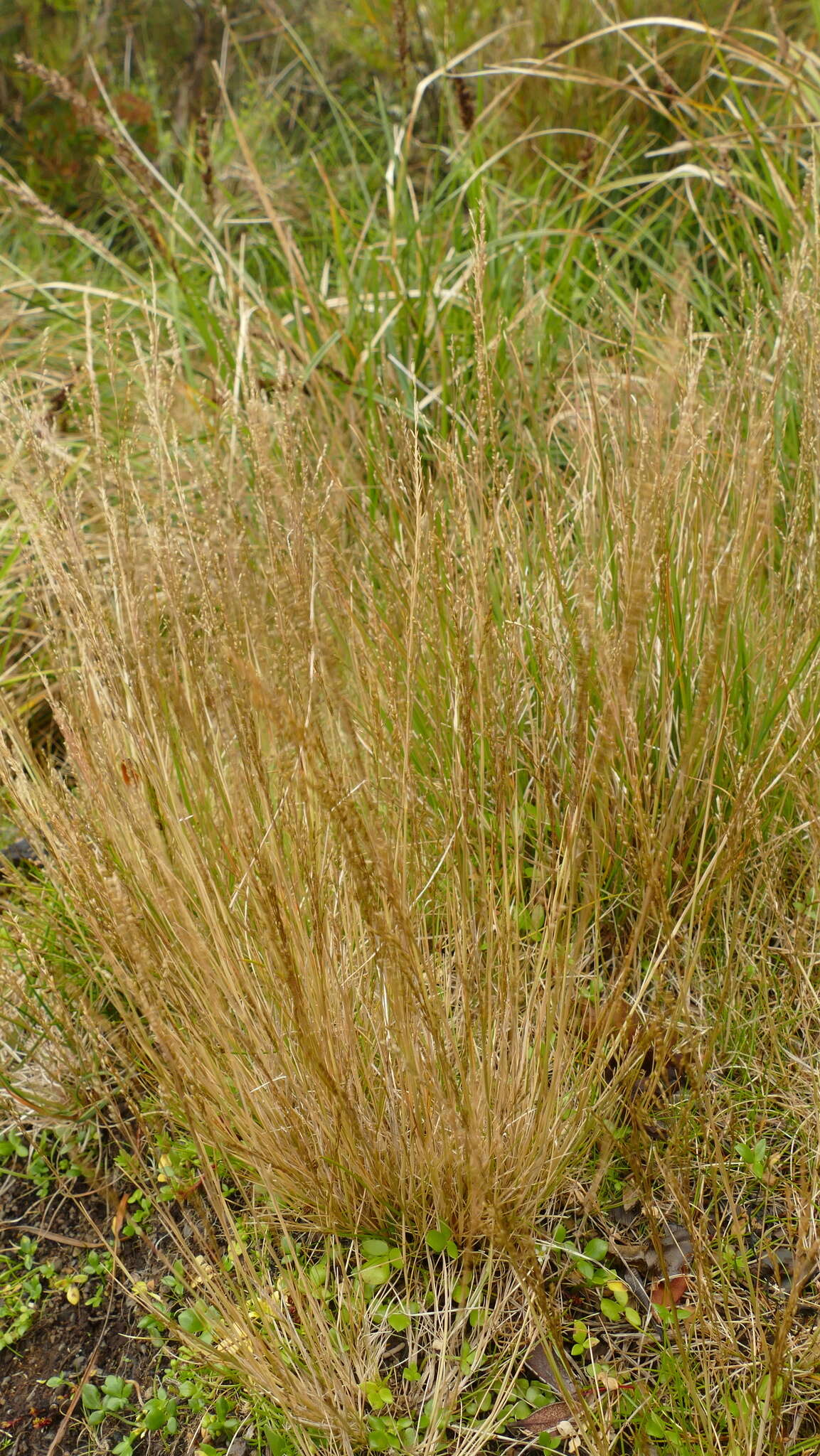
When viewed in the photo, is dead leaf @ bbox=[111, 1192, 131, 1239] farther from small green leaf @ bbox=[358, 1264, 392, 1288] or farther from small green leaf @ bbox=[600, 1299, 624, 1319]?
small green leaf @ bbox=[600, 1299, 624, 1319]

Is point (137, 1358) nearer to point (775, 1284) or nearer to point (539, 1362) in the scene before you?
point (539, 1362)

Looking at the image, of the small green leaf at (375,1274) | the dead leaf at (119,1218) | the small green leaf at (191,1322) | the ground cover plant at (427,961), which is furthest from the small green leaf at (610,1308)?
the dead leaf at (119,1218)

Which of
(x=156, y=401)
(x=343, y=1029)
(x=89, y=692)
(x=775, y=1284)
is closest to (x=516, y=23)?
(x=156, y=401)

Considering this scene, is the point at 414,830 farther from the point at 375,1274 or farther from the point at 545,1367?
the point at 545,1367

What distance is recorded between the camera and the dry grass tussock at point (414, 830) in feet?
3.97

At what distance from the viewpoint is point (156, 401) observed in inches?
60.7

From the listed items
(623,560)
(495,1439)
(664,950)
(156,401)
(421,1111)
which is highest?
(156,401)

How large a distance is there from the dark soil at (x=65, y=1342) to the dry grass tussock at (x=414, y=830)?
19 centimetres

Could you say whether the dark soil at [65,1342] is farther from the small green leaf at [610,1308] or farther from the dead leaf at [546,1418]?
the small green leaf at [610,1308]

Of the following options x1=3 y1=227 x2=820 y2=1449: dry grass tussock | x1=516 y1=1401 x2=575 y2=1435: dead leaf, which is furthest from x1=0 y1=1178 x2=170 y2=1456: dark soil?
x1=516 y1=1401 x2=575 y2=1435: dead leaf

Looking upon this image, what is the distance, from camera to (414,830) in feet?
5.23

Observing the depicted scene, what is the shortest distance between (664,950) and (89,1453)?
42.5 inches

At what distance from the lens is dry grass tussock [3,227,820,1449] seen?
1210 millimetres

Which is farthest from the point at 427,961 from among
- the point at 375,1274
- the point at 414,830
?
the point at 375,1274
